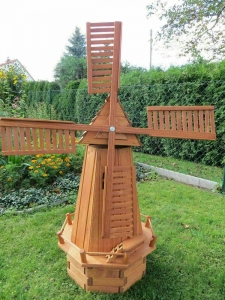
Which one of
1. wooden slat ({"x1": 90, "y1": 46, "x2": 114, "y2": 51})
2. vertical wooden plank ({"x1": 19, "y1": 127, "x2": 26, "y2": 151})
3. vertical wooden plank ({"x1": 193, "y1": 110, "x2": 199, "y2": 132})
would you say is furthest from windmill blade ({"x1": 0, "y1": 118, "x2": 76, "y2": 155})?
vertical wooden plank ({"x1": 193, "y1": 110, "x2": 199, "y2": 132})

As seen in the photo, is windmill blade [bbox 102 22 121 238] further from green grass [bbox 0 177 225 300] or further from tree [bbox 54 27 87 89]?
tree [bbox 54 27 87 89]

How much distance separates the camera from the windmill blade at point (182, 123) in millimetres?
1977

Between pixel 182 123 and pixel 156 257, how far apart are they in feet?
5.01

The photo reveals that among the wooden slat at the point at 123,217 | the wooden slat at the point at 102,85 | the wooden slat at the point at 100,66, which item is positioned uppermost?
the wooden slat at the point at 100,66

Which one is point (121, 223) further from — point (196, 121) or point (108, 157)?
point (196, 121)

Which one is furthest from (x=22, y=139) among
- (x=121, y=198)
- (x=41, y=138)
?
(x=121, y=198)

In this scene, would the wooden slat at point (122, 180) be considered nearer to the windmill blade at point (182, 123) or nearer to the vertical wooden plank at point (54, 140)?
the windmill blade at point (182, 123)

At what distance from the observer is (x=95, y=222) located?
6.53 ft

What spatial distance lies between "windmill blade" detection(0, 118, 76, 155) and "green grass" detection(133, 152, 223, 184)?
3.69 metres

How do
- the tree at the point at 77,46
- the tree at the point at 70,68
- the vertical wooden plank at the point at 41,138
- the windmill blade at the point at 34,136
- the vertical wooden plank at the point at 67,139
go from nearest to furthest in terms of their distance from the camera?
the windmill blade at the point at 34,136 < the vertical wooden plank at the point at 41,138 < the vertical wooden plank at the point at 67,139 < the tree at the point at 70,68 < the tree at the point at 77,46

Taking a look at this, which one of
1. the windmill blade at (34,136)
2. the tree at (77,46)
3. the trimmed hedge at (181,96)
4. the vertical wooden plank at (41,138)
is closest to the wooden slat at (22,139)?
the windmill blade at (34,136)

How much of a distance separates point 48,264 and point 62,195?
5.16 feet

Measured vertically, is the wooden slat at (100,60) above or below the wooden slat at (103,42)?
below

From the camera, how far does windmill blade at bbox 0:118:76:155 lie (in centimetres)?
163
